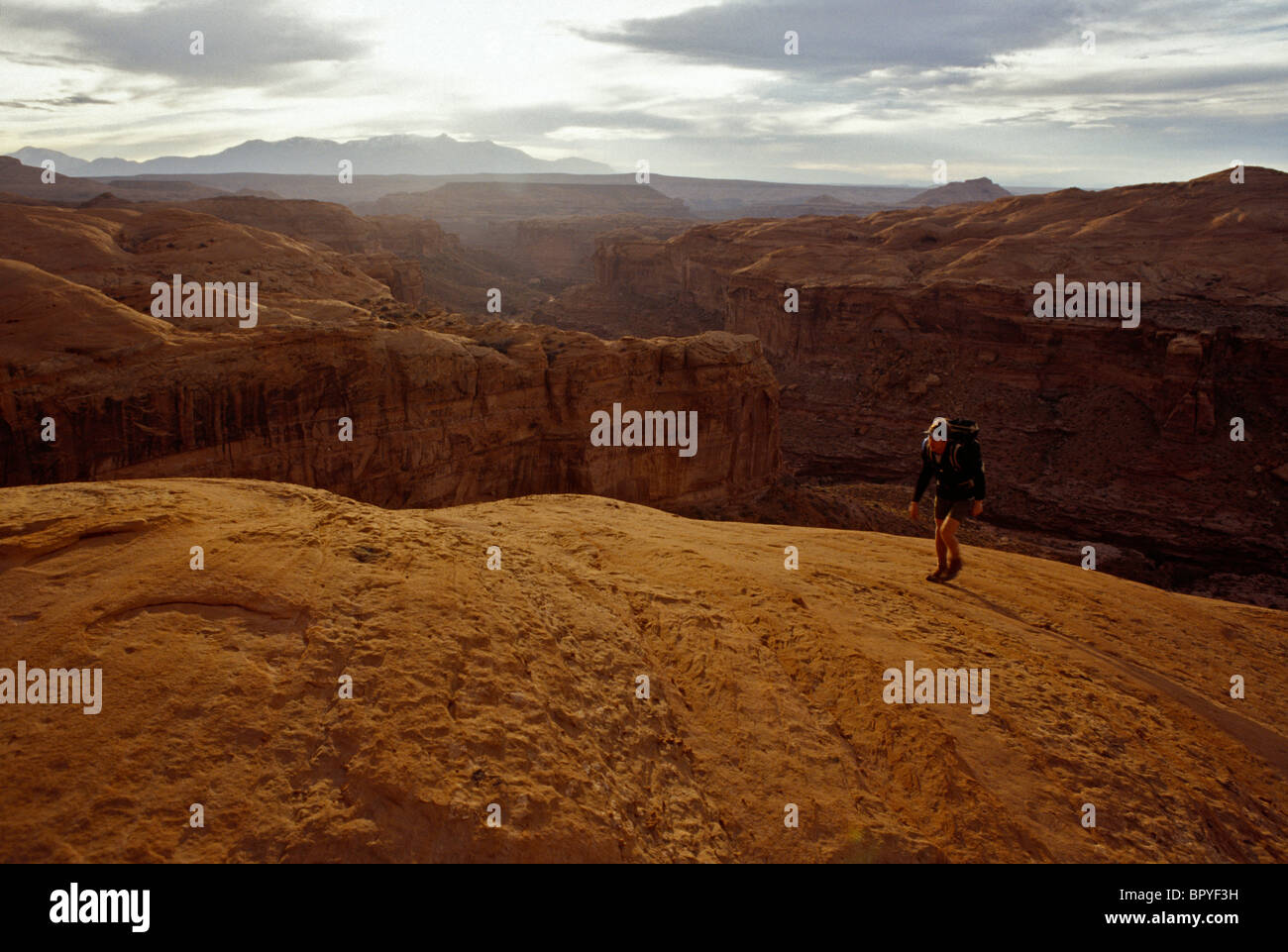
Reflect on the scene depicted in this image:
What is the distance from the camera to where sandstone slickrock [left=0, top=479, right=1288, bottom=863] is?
3.98 meters

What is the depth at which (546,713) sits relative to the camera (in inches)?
193

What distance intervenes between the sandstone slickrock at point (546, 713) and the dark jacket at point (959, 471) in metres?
1.57

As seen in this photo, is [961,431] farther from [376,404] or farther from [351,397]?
[351,397]

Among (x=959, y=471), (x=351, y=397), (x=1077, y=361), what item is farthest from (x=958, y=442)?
(x=1077, y=361)

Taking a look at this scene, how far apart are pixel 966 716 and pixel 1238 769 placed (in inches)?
82.9

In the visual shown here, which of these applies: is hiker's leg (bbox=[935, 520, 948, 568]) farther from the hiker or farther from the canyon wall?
the canyon wall

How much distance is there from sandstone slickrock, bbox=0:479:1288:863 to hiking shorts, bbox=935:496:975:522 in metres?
1.42

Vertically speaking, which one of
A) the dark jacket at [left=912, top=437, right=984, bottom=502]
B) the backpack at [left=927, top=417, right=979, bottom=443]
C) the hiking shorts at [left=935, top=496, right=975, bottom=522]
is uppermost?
the backpack at [left=927, top=417, right=979, bottom=443]

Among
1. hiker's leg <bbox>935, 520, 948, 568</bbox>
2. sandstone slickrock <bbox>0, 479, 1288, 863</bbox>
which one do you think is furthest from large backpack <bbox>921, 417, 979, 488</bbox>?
sandstone slickrock <bbox>0, 479, 1288, 863</bbox>

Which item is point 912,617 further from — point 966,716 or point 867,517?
point 867,517

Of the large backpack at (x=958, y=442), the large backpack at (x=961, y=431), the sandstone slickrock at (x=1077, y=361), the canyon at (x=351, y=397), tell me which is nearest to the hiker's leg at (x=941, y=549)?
the large backpack at (x=958, y=442)

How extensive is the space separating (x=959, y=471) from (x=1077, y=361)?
1226 inches

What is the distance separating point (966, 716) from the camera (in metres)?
5.51
